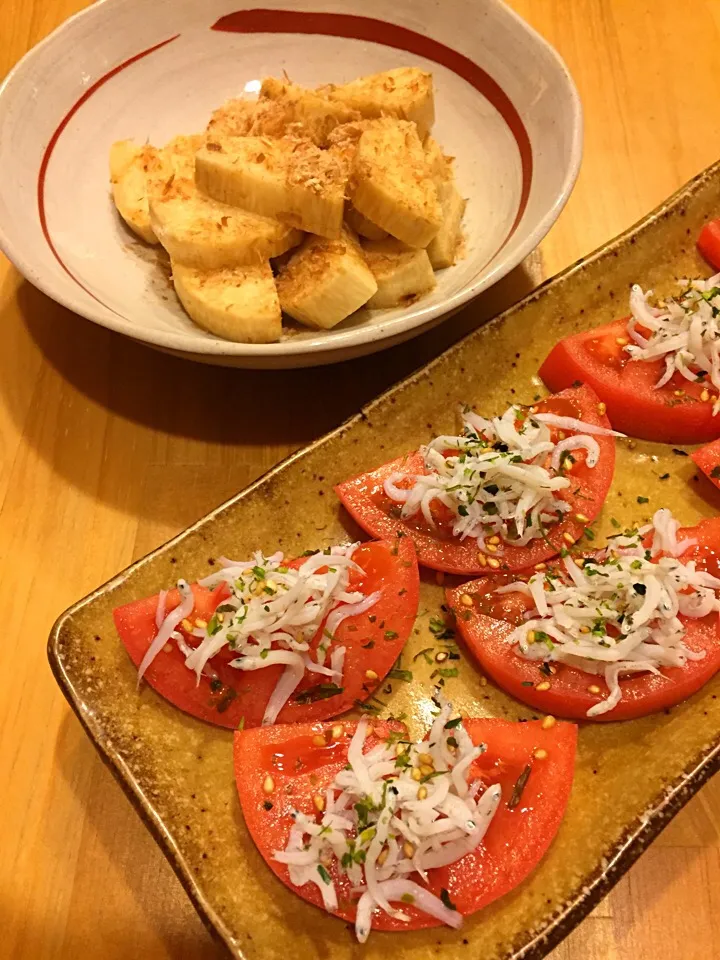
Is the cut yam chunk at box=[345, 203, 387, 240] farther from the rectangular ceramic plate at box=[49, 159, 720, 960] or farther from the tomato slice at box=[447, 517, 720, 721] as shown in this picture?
the tomato slice at box=[447, 517, 720, 721]

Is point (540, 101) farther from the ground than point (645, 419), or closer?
farther from the ground

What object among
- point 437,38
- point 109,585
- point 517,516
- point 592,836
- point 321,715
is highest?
point 437,38

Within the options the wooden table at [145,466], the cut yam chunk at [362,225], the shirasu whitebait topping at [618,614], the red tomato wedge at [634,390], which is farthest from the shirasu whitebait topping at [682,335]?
the cut yam chunk at [362,225]

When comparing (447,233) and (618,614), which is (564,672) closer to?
(618,614)

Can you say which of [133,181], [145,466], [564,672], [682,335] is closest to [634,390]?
[682,335]

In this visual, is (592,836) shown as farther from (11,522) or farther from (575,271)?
(11,522)

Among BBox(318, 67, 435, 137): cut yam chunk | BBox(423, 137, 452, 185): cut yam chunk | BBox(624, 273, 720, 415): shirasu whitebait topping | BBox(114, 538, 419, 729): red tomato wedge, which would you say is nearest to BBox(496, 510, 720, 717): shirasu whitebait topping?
BBox(114, 538, 419, 729): red tomato wedge

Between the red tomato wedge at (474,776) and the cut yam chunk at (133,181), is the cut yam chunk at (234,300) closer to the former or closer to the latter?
the cut yam chunk at (133,181)

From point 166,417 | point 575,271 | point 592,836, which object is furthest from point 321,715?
point 575,271
